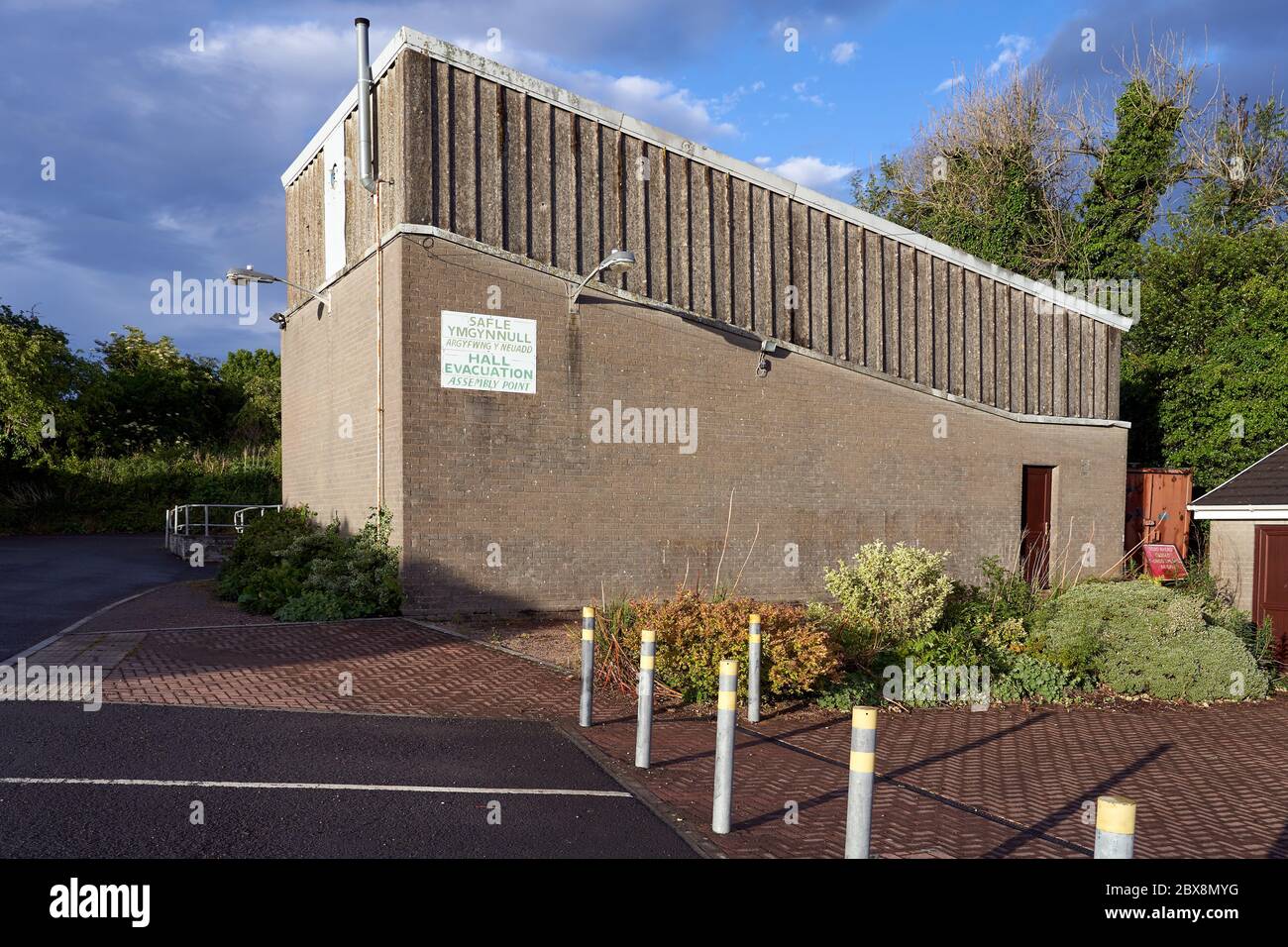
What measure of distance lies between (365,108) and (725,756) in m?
12.3

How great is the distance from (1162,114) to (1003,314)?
18282 millimetres

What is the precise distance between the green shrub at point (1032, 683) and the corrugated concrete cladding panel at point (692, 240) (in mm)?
7703

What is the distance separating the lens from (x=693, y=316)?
621 inches

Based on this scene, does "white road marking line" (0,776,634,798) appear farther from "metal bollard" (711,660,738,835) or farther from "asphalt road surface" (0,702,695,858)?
"metal bollard" (711,660,738,835)

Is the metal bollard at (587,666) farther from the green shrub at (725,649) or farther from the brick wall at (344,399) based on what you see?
the brick wall at (344,399)

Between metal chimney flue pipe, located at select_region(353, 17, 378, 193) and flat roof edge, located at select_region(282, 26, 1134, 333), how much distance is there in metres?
0.22

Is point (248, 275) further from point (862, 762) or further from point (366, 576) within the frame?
point (862, 762)

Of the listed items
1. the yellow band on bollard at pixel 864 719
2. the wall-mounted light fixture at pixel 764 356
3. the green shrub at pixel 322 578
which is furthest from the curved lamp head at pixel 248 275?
the yellow band on bollard at pixel 864 719

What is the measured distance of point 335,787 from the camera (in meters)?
6.29

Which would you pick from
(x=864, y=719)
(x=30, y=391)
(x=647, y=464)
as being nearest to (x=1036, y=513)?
(x=647, y=464)

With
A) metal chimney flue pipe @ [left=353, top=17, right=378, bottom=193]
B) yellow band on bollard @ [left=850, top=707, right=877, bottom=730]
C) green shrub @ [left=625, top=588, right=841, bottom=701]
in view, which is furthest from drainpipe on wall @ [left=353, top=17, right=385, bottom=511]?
yellow band on bollard @ [left=850, top=707, right=877, bottom=730]

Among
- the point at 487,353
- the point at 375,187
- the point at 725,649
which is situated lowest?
the point at 725,649
